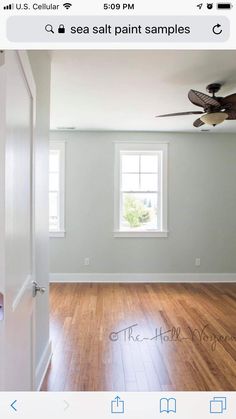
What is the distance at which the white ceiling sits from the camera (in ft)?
6.41

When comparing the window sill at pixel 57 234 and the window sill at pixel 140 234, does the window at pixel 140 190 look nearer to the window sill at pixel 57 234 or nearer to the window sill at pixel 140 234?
the window sill at pixel 140 234

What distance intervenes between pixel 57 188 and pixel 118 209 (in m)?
0.95

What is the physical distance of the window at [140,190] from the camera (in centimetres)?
431

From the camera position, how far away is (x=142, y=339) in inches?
92.9

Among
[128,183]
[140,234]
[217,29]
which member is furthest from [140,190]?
[217,29]

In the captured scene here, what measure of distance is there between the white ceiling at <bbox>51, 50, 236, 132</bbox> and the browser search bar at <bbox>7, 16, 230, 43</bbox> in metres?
0.97

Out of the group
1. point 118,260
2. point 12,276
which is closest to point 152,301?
point 118,260

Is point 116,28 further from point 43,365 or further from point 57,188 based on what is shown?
point 57,188

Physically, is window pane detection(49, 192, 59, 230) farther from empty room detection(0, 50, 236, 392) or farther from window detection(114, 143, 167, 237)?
window detection(114, 143, 167, 237)

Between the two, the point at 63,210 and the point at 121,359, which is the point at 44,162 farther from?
the point at 63,210

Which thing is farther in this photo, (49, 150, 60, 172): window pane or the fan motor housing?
(49, 150, 60, 172): window pane

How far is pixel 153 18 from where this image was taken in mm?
542

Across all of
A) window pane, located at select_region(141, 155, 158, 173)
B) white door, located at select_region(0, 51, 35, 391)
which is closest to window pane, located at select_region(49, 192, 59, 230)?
window pane, located at select_region(141, 155, 158, 173)

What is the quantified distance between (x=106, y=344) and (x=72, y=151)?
2823mm
